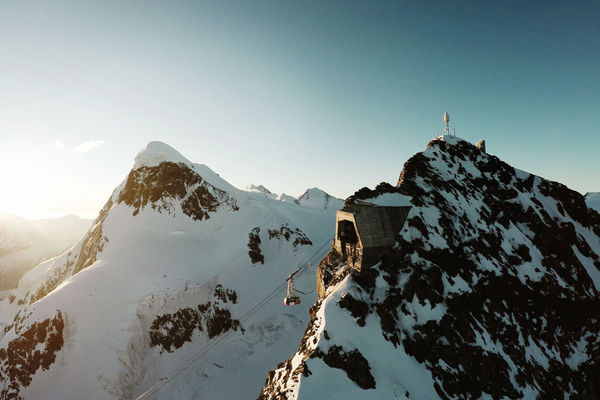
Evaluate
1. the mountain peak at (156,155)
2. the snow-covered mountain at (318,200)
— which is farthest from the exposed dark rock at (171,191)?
the snow-covered mountain at (318,200)

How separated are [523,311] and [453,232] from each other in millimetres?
10372

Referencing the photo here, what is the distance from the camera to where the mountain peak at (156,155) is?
57.2 m

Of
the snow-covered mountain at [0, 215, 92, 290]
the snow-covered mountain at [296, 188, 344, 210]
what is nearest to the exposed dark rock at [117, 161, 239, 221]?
the snow-covered mountain at [296, 188, 344, 210]

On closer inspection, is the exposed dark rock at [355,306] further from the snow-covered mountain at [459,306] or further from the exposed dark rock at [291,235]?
the exposed dark rock at [291,235]

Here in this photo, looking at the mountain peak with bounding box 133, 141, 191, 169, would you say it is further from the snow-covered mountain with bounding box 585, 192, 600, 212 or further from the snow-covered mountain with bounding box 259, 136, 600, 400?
the snow-covered mountain with bounding box 585, 192, 600, 212

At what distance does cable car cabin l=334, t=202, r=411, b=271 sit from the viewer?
22.9 m

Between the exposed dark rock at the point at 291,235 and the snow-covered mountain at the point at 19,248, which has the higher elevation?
the exposed dark rock at the point at 291,235

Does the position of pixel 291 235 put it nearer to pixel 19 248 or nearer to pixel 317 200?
pixel 317 200

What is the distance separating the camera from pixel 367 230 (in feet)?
76.7

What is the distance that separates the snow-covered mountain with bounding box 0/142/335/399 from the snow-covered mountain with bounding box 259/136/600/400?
16.6m

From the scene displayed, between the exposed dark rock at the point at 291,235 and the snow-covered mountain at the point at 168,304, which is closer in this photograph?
the snow-covered mountain at the point at 168,304

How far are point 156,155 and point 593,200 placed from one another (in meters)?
101

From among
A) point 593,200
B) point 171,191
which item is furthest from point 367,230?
point 593,200

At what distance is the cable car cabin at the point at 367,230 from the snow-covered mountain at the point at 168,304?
17.8 metres
